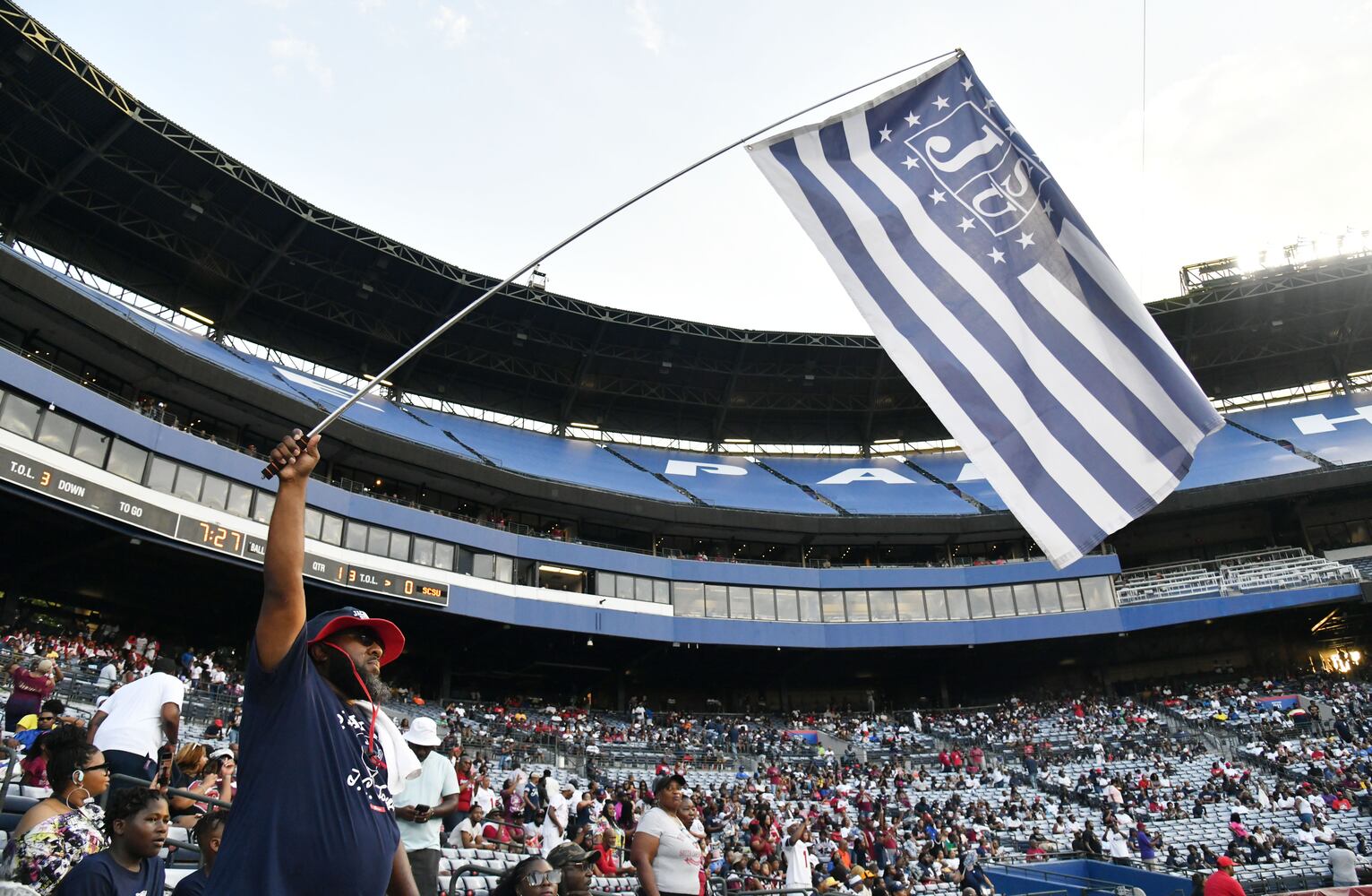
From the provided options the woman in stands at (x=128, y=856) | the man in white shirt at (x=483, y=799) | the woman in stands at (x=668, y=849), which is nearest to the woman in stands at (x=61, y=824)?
the woman in stands at (x=128, y=856)

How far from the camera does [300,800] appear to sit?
2.31 meters

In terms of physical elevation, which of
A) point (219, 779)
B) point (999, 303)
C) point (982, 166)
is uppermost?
point (982, 166)

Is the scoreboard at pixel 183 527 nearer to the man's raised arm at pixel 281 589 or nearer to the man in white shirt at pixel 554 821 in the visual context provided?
the man in white shirt at pixel 554 821

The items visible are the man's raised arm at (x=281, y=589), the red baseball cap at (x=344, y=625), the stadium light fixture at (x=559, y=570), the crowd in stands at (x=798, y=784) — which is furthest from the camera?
the stadium light fixture at (x=559, y=570)

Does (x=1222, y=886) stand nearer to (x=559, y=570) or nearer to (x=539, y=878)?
(x=539, y=878)

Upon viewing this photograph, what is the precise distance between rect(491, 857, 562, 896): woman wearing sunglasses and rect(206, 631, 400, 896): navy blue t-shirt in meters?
1.39

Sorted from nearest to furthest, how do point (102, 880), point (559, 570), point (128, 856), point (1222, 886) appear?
point (102, 880)
point (128, 856)
point (1222, 886)
point (559, 570)

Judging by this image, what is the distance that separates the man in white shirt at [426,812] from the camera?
5.77 m

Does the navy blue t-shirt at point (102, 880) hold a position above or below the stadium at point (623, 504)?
below

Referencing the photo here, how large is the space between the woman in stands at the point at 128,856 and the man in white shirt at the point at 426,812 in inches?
74.2

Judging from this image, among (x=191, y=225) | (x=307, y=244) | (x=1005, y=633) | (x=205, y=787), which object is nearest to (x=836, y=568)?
(x=1005, y=633)

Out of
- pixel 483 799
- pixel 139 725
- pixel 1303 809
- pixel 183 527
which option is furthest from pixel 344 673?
pixel 183 527

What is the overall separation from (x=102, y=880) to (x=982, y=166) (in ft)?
22.4

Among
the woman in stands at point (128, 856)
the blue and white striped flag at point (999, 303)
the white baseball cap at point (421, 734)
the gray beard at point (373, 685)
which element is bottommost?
the woman in stands at point (128, 856)
